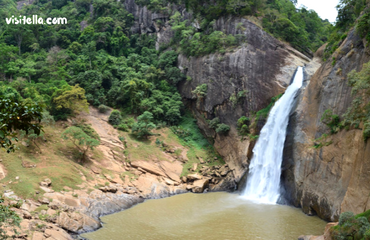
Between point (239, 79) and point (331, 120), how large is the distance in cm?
1429

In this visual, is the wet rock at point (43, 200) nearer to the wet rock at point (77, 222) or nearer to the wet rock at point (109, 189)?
the wet rock at point (77, 222)

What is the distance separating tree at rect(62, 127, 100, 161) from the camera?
80.8ft

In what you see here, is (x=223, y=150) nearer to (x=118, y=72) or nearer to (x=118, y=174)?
(x=118, y=174)

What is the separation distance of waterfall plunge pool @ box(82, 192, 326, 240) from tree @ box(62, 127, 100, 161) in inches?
291

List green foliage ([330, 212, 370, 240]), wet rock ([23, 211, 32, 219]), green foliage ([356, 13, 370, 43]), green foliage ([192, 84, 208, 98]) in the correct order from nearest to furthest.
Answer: green foliage ([330, 212, 370, 240]) → wet rock ([23, 211, 32, 219]) → green foliage ([356, 13, 370, 43]) → green foliage ([192, 84, 208, 98])

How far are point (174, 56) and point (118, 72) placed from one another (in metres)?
8.52

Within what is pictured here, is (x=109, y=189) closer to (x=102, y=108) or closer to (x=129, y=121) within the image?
(x=129, y=121)

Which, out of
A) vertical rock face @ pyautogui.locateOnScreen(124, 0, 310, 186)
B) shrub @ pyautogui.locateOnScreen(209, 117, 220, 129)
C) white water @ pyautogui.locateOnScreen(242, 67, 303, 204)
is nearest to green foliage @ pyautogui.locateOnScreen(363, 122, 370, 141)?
white water @ pyautogui.locateOnScreen(242, 67, 303, 204)

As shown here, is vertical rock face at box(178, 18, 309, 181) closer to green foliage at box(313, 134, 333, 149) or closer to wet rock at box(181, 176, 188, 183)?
wet rock at box(181, 176, 188, 183)

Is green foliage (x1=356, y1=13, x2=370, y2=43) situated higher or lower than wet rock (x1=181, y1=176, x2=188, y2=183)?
higher

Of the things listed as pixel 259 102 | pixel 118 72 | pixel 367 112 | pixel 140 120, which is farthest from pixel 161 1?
pixel 367 112

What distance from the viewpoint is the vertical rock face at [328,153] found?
15.0 metres

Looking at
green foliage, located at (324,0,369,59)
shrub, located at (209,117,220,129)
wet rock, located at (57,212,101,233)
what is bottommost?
wet rock, located at (57,212,101,233)

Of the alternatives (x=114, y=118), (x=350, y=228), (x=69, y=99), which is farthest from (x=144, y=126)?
(x=350, y=228)
